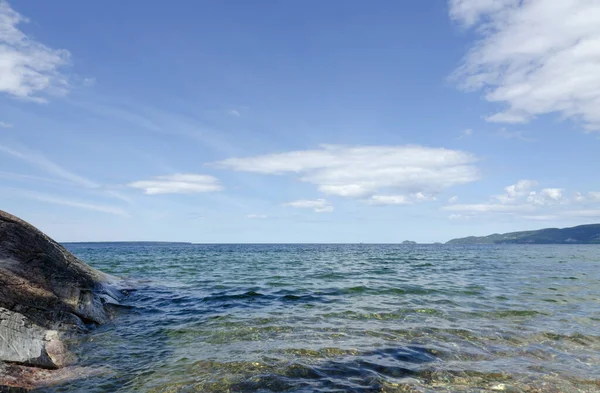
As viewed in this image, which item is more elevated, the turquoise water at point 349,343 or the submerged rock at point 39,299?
the submerged rock at point 39,299

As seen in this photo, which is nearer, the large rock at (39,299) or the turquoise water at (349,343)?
the turquoise water at (349,343)

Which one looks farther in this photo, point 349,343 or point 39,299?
point 39,299

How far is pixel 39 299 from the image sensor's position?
1146 cm

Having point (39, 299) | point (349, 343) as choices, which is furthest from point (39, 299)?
point (349, 343)

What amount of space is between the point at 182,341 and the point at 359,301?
28.7 ft

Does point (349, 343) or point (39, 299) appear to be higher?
point (39, 299)

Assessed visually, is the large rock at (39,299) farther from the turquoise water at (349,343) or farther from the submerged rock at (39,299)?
the turquoise water at (349,343)

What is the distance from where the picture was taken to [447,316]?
13.8 meters

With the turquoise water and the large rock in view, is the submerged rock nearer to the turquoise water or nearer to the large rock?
the large rock

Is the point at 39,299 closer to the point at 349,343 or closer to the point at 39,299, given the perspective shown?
the point at 39,299

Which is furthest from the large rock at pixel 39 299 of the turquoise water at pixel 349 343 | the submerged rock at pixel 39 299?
the turquoise water at pixel 349 343

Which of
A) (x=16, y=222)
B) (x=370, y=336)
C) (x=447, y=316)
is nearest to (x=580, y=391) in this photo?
(x=370, y=336)

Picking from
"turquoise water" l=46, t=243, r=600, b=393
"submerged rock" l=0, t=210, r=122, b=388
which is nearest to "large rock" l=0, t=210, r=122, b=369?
"submerged rock" l=0, t=210, r=122, b=388

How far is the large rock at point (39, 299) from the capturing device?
865cm
